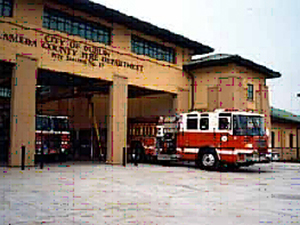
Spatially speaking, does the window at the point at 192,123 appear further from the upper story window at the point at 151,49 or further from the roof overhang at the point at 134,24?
the roof overhang at the point at 134,24

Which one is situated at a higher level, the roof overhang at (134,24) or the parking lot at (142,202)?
the roof overhang at (134,24)

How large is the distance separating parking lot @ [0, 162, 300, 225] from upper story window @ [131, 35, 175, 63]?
12.4 metres

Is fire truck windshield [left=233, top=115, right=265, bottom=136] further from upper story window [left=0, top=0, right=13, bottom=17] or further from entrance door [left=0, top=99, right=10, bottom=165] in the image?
entrance door [left=0, top=99, right=10, bottom=165]

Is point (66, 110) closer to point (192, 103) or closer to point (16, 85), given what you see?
point (192, 103)

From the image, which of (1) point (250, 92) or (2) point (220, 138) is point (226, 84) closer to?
(1) point (250, 92)

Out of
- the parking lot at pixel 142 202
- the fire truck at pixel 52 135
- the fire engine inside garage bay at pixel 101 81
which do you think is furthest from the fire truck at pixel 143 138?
the parking lot at pixel 142 202

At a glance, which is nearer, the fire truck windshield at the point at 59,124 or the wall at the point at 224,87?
the fire truck windshield at the point at 59,124

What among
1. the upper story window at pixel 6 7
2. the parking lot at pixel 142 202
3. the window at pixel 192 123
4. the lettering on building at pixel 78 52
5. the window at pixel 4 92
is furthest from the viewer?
the window at pixel 4 92

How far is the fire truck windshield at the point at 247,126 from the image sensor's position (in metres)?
17.5

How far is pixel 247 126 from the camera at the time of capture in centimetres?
1764

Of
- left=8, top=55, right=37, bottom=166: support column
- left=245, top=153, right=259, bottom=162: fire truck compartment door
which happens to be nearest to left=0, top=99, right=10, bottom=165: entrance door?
left=8, top=55, right=37, bottom=166: support column

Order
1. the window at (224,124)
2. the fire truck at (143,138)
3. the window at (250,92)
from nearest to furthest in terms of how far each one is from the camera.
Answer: the window at (224,124)
the fire truck at (143,138)
the window at (250,92)

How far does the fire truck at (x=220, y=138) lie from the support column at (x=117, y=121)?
3460 millimetres

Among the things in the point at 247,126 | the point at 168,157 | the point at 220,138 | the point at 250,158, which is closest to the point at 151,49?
the point at 168,157
